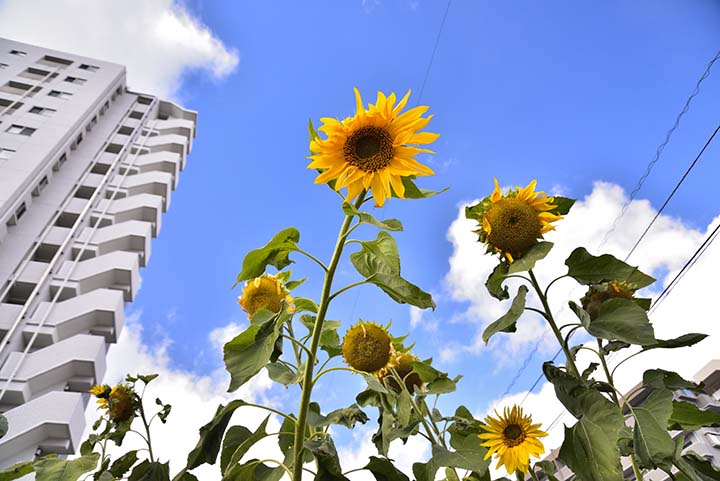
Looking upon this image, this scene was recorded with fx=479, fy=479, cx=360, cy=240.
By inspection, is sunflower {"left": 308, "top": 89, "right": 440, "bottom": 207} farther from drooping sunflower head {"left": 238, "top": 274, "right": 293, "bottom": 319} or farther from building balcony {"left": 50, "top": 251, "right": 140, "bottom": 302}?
building balcony {"left": 50, "top": 251, "right": 140, "bottom": 302}

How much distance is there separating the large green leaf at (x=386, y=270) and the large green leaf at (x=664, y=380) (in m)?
0.33

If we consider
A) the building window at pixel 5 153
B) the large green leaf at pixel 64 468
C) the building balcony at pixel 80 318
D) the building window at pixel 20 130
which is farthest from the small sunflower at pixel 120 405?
the building window at pixel 20 130

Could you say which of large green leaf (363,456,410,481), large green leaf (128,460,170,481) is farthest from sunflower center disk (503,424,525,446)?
large green leaf (128,460,170,481)

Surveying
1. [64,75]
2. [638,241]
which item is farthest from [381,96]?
[64,75]

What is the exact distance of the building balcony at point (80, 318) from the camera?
1042cm

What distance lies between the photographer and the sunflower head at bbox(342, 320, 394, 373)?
2.73ft

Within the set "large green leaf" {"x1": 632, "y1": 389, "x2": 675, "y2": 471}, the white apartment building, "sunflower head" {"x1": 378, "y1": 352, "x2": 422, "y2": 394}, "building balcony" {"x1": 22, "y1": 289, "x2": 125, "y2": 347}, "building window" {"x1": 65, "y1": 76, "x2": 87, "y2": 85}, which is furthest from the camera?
"building window" {"x1": 65, "y1": 76, "x2": 87, "y2": 85}

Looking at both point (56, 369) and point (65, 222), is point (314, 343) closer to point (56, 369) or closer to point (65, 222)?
point (56, 369)

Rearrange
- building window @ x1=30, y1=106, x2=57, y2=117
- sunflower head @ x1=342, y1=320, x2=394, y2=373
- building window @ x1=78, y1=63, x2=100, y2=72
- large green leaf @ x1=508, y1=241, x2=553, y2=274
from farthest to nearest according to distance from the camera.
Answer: building window @ x1=78, y1=63, x2=100, y2=72 → building window @ x1=30, y1=106, x2=57, y2=117 → sunflower head @ x1=342, y1=320, x2=394, y2=373 → large green leaf @ x1=508, y1=241, x2=553, y2=274

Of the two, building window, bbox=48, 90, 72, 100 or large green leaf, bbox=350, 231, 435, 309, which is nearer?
large green leaf, bbox=350, 231, 435, 309

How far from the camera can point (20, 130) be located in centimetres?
1362

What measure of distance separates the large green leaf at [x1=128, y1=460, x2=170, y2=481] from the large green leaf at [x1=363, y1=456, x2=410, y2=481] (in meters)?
0.32

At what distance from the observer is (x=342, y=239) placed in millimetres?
662

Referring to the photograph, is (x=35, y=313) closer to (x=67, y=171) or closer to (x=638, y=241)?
(x=67, y=171)
